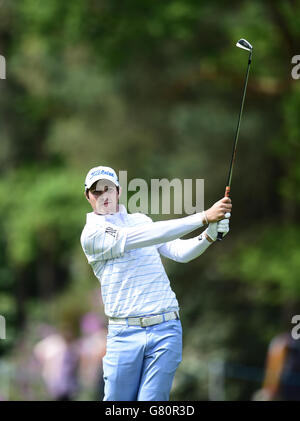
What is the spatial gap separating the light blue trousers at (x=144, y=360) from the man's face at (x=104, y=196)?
70cm

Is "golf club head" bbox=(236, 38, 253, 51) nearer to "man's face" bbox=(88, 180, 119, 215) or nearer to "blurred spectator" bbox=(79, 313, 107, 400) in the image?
"man's face" bbox=(88, 180, 119, 215)

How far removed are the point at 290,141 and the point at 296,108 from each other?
0.87m

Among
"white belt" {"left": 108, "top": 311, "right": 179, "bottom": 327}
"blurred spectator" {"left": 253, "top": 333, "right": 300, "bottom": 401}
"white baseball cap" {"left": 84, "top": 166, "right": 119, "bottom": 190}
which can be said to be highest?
"white baseball cap" {"left": 84, "top": 166, "right": 119, "bottom": 190}

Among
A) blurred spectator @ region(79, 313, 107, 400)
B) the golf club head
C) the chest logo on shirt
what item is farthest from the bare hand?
blurred spectator @ region(79, 313, 107, 400)

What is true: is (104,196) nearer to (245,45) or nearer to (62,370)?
(245,45)

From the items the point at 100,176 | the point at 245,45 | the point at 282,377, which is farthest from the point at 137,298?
the point at 282,377

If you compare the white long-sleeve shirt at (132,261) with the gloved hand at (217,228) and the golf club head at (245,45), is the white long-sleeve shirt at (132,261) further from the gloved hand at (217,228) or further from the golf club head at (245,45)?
the golf club head at (245,45)

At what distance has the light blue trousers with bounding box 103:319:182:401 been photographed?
14.5 feet

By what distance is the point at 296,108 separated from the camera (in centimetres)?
1272

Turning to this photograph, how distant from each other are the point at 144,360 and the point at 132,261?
58 cm

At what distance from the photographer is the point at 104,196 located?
4.57 meters

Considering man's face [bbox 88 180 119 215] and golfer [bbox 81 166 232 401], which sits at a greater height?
man's face [bbox 88 180 119 215]
